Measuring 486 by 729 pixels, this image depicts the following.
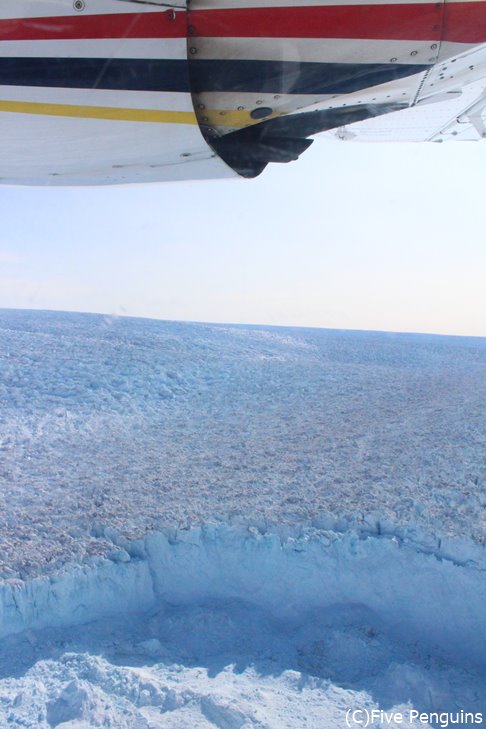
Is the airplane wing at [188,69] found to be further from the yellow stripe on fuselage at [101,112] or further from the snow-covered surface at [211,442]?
the snow-covered surface at [211,442]

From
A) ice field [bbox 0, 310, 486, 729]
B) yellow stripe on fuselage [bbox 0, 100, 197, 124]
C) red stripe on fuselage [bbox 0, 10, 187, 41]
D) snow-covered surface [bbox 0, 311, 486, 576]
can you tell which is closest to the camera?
red stripe on fuselage [bbox 0, 10, 187, 41]

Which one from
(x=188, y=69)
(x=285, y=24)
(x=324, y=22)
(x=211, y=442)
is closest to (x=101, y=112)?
(x=188, y=69)

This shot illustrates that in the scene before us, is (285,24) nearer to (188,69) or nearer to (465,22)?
(188,69)

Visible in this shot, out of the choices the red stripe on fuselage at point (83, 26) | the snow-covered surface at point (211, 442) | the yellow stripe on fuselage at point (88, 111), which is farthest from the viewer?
the snow-covered surface at point (211, 442)

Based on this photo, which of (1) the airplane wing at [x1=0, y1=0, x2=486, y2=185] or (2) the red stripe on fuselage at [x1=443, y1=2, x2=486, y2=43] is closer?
(1) the airplane wing at [x1=0, y1=0, x2=486, y2=185]

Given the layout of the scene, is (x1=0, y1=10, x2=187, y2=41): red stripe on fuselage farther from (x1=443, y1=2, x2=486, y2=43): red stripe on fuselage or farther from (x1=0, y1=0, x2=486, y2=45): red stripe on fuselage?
(x1=443, y1=2, x2=486, y2=43): red stripe on fuselage

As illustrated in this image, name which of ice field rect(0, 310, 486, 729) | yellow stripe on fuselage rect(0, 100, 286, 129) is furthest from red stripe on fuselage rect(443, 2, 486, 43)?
ice field rect(0, 310, 486, 729)

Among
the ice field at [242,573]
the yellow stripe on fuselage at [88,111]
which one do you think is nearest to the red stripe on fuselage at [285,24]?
the yellow stripe on fuselage at [88,111]
